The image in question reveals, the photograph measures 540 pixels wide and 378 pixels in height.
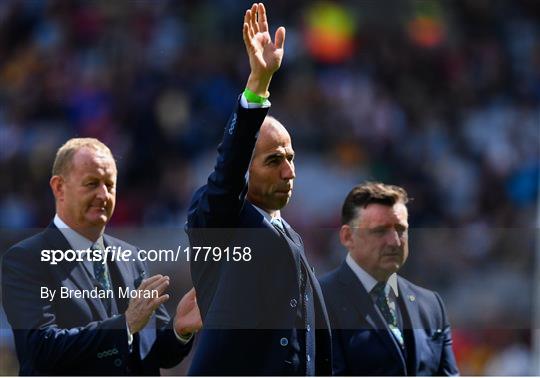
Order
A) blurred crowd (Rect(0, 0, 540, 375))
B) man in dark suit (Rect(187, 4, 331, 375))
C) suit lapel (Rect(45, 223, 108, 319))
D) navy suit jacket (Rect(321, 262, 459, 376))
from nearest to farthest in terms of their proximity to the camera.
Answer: man in dark suit (Rect(187, 4, 331, 375)) → suit lapel (Rect(45, 223, 108, 319)) → navy suit jacket (Rect(321, 262, 459, 376)) → blurred crowd (Rect(0, 0, 540, 375))

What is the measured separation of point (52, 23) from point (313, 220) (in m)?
3.63

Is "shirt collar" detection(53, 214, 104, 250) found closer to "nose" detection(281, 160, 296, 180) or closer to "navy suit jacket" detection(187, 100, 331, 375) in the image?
"navy suit jacket" detection(187, 100, 331, 375)

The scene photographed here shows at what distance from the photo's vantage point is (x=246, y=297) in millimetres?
4094

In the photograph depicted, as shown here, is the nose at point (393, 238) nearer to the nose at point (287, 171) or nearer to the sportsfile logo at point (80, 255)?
the nose at point (287, 171)

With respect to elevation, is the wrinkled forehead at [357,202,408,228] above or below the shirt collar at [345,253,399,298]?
above

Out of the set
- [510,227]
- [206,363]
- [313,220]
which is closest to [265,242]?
[206,363]

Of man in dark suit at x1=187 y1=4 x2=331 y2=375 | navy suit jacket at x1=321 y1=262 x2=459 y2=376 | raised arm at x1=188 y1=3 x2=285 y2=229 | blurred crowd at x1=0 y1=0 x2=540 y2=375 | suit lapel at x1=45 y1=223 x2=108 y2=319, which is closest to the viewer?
raised arm at x1=188 y1=3 x2=285 y2=229

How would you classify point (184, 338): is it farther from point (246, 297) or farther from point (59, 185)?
point (59, 185)

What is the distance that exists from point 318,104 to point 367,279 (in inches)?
233

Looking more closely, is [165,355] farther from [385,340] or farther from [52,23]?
[52,23]

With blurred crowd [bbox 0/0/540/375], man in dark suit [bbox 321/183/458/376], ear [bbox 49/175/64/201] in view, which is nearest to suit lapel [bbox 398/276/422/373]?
man in dark suit [bbox 321/183/458/376]

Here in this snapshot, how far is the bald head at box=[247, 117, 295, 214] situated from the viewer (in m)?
4.09

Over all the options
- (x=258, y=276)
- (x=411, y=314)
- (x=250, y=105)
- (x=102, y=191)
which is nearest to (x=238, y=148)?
(x=250, y=105)

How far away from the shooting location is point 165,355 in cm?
444
